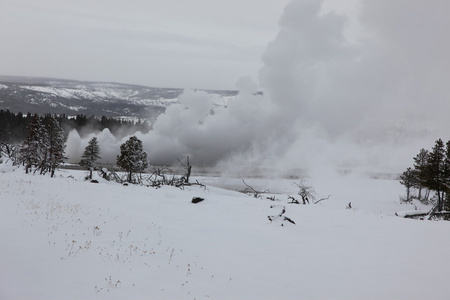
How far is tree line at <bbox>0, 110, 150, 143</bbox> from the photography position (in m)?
108

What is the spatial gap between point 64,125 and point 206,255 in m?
147

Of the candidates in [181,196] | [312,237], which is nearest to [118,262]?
[312,237]

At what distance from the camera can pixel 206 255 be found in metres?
9.34

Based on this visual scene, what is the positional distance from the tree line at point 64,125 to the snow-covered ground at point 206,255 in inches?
3721

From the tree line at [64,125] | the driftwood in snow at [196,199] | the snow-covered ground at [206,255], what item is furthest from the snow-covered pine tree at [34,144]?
the tree line at [64,125]

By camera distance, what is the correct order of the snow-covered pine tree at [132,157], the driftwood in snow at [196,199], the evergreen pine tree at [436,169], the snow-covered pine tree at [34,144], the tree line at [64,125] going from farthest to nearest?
the tree line at [64,125], the snow-covered pine tree at [132,157], the evergreen pine tree at [436,169], the snow-covered pine tree at [34,144], the driftwood in snow at [196,199]

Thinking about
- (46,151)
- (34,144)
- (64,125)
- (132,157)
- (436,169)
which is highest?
(64,125)

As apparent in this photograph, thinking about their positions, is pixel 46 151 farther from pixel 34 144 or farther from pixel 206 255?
pixel 206 255

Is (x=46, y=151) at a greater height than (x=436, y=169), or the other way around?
(x=436, y=169)

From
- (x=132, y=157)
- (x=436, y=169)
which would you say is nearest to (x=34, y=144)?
(x=132, y=157)

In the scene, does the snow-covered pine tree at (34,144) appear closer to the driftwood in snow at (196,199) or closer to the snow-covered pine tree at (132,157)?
the snow-covered pine tree at (132,157)

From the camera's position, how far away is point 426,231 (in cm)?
1379

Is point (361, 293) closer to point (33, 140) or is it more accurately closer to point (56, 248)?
point (56, 248)

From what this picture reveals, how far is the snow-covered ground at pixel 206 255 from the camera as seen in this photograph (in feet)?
22.7
